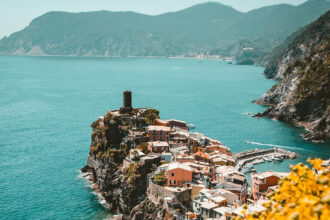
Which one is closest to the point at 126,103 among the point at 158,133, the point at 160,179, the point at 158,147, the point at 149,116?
the point at 149,116

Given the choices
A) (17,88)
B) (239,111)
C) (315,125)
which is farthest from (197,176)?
(17,88)

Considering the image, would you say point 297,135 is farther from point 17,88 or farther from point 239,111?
point 17,88

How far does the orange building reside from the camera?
43125 mm

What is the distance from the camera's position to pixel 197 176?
4569 cm

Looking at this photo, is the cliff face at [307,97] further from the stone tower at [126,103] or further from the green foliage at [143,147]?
the green foliage at [143,147]

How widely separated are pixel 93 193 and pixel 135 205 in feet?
39.6

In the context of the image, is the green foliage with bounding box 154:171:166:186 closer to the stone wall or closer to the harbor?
the stone wall

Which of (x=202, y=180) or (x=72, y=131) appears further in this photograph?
(x=72, y=131)

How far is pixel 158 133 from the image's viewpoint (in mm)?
60250

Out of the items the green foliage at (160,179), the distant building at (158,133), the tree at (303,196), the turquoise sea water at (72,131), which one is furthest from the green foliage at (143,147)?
the tree at (303,196)

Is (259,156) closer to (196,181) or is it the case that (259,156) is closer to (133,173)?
(196,181)

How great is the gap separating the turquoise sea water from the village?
1135 cm

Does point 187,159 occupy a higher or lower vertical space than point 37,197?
higher

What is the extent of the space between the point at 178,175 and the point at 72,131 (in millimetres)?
56930
